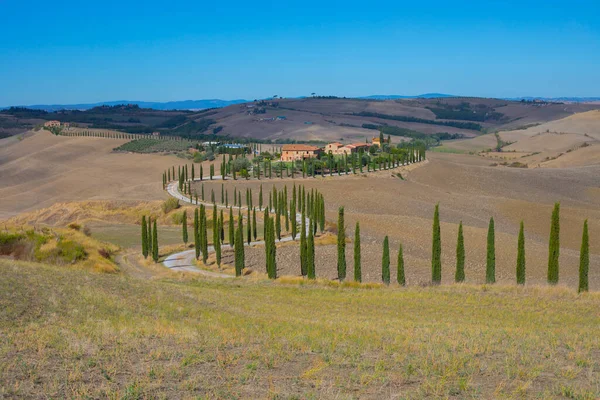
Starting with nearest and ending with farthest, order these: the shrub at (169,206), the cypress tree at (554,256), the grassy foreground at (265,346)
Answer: the grassy foreground at (265,346), the cypress tree at (554,256), the shrub at (169,206)

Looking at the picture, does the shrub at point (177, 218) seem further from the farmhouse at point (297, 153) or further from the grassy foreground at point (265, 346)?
the farmhouse at point (297, 153)

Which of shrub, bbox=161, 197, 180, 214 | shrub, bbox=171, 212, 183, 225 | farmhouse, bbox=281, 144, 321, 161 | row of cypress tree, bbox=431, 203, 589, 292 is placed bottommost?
shrub, bbox=171, 212, 183, 225

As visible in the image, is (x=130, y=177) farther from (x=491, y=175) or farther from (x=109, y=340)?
(x=109, y=340)

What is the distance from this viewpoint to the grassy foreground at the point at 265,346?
1323 centimetres

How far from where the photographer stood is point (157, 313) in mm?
21672

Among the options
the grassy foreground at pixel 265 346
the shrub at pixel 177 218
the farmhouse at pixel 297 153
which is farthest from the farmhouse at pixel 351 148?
the grassy foreground at pixel 265 346

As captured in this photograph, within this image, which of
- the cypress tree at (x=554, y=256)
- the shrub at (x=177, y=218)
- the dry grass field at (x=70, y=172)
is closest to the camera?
the cypress tree at (x=554, y=256)

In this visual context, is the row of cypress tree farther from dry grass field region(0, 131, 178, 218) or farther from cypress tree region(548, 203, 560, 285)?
dry grass field region(0, 131, 178, 218)

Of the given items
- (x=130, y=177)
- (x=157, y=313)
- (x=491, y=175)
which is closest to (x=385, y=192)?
(x=491, y=175)

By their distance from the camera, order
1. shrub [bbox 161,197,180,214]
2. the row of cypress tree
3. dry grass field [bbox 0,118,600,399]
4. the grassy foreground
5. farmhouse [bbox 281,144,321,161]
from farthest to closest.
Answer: farmhouse [bbox 281,144,321,161] < shrub [bbox 161,197,180,214] < the row of cypress tree < dry grass field [bbox 0,118,600,399] < the grassy foreground

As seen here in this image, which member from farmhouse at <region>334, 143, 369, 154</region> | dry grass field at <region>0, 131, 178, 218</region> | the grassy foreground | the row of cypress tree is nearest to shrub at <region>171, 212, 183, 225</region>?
dry grass field at <region>0, 131, 178, 218</region>

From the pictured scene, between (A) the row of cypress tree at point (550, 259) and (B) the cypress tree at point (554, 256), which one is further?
(B) the cypress tree at point (554, 256)

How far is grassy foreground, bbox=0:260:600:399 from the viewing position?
13227 millimetres

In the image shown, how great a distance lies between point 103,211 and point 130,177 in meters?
41.4
